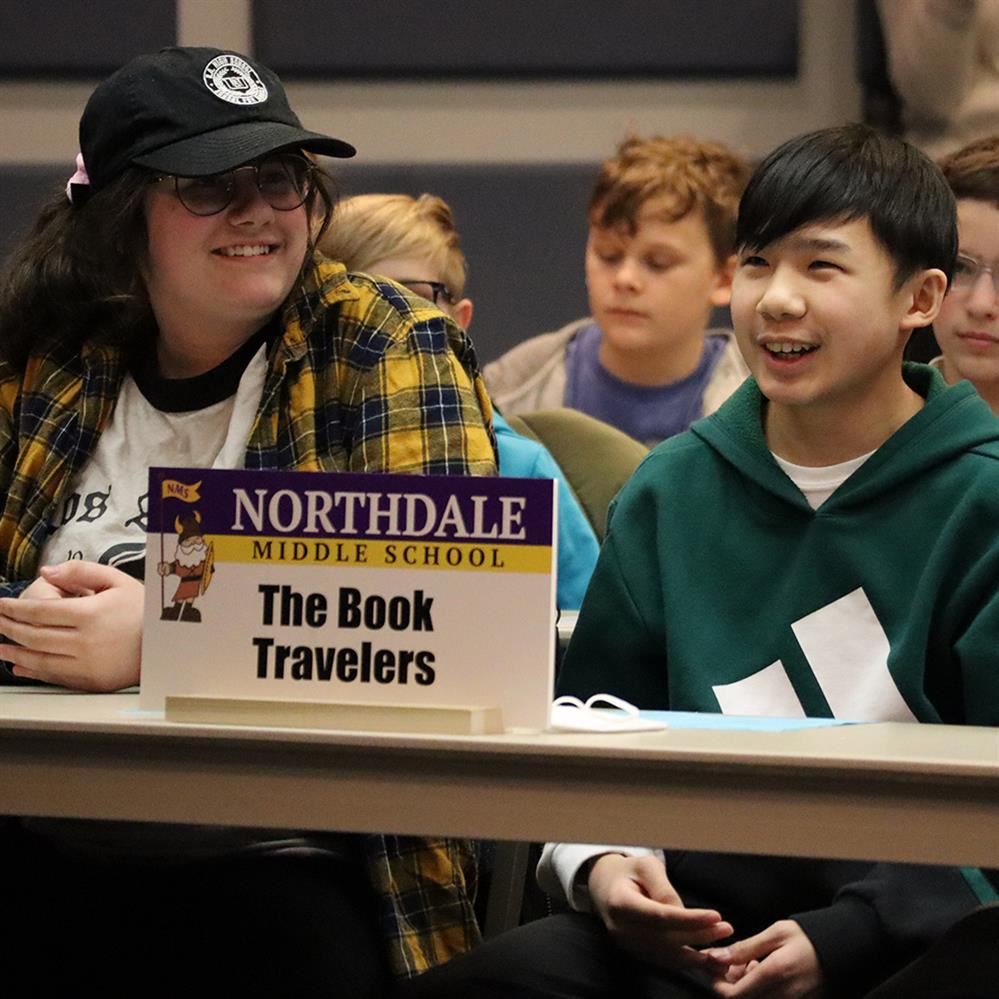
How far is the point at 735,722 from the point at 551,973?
251mm

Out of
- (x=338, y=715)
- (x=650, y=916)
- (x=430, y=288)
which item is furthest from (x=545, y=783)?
(x=430, y=288)

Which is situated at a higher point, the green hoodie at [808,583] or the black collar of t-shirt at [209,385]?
the black collar of t-shirt at [209,385]

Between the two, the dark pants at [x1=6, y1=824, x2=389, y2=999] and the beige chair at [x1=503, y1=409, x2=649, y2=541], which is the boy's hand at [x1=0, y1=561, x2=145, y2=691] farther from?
the beige chair at [x1=503, y1=409, x2=649, y2=541]

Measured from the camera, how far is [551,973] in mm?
1186

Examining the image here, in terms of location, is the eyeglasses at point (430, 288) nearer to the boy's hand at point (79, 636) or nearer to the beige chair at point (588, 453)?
the beige chair at point (588, 453)

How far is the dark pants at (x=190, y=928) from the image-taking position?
1.30m

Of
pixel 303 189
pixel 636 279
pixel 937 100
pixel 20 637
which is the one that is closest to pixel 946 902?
pixel 20 637

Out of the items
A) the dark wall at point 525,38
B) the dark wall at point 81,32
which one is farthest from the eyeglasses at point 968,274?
the dark wall at point 81,32

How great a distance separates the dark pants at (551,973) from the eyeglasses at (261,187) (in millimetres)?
680

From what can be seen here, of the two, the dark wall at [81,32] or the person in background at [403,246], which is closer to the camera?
the person in background at [403,246]

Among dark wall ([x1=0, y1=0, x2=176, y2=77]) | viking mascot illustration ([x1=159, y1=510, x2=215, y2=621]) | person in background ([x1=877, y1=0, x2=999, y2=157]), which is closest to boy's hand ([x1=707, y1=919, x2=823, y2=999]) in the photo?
viking mascot illustration ([x1=159, y1=510, x2=215, y2=621])

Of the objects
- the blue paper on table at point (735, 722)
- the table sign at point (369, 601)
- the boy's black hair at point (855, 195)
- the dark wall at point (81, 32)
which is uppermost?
the dark wall at point (81, 32)

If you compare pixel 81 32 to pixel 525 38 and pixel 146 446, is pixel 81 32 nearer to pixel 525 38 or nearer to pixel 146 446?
pixel 525 38

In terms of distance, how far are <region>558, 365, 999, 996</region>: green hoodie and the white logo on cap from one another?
47 cm
